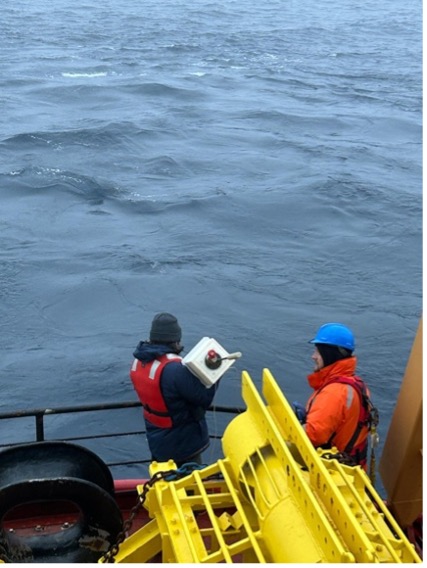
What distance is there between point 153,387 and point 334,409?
4.37 feet

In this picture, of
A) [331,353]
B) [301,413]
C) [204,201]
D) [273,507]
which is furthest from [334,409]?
[204,201]

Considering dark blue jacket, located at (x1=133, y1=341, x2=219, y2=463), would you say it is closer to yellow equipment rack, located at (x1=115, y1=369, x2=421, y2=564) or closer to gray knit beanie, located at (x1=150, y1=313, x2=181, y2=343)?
gray knit beanie, located at (x1=150, y1=313, x2=181, y2=343)

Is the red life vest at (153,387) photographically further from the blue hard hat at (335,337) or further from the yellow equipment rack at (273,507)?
the blue hard hat at (335,337)

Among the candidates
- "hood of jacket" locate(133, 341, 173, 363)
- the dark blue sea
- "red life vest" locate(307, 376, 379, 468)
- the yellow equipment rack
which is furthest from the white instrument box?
the dark blue sea

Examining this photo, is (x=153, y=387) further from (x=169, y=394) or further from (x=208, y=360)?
(x=208, y=360)

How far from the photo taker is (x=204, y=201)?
891 inches

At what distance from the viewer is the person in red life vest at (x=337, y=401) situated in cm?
529

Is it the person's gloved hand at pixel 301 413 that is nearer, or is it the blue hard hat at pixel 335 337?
the blue hard hat at pixel 335 337

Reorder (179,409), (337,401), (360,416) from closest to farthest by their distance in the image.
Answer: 1. (337,401)
2. (360,416)
3. (179,409)

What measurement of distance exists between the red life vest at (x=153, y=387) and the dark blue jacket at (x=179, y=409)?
33 mm

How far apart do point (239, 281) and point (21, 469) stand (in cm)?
1216

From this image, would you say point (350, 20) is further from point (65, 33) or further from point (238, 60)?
point (65, 33)

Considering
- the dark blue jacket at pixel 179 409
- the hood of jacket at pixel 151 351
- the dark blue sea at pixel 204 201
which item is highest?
the hood of jacket at pixel 151 351

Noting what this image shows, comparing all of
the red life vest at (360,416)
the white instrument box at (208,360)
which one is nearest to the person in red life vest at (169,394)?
the white instrument box at (208,360)
